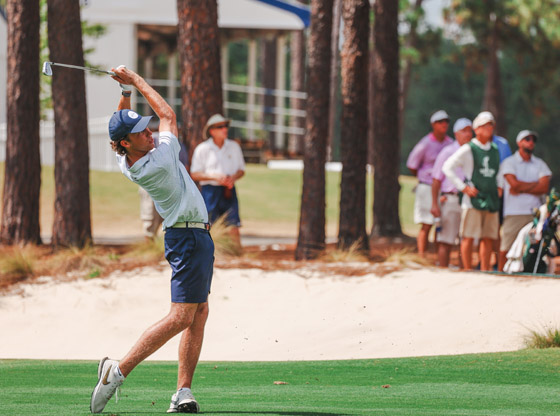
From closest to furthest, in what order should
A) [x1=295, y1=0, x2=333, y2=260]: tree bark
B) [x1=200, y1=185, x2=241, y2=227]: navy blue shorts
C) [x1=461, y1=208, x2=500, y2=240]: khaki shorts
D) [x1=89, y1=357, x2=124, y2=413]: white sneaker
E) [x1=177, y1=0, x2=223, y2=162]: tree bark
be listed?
[x1=89, y1=357, x2=124, y2=413]: white sneaker < [x1=461, y1=208, x2=500, y2=240]: khaki shorts < [x1=200, y1=185, x2=241, y2=227]: navy blue shorts < [x1=177, y1=0, x2=223, y2=162]: tree bark < [x1=295, y1=0, x2=333, y2=260]: tree bark

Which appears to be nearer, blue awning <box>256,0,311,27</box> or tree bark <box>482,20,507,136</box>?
blue awning <box>256,0,311,27</box>

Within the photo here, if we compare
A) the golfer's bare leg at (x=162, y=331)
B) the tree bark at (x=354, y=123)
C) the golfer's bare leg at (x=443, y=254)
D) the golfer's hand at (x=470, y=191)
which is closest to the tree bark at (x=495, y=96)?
the tree bark at (x=354, y=123)

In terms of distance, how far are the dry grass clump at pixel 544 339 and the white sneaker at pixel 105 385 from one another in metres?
4.60

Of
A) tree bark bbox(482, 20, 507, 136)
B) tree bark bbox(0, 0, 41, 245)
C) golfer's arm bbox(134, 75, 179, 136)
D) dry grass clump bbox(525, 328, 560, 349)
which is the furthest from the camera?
tree bark bbox(482, 20, 507, 136)

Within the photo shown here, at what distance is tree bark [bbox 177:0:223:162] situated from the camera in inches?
592

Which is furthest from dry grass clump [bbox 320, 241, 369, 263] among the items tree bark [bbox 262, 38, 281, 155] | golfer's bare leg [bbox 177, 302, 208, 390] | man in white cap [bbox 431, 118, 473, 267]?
tree bark [bbox 262, 38, 281, 155]

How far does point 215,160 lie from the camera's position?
13.1 metres

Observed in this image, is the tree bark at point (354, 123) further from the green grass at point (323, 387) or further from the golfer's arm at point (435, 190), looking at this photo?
the green grass at point (323, 387)

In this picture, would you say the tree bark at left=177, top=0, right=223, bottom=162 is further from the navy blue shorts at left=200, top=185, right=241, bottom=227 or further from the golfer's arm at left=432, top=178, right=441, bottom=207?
the golfer's arm at left=432, top=178, right=441, bottom=207

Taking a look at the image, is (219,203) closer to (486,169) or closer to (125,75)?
(486,169)

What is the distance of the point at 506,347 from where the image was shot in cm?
1011

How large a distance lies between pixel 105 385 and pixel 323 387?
2.04m

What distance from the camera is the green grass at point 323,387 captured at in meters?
6.53

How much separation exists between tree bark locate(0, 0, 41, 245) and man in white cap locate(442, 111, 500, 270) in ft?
22.8
